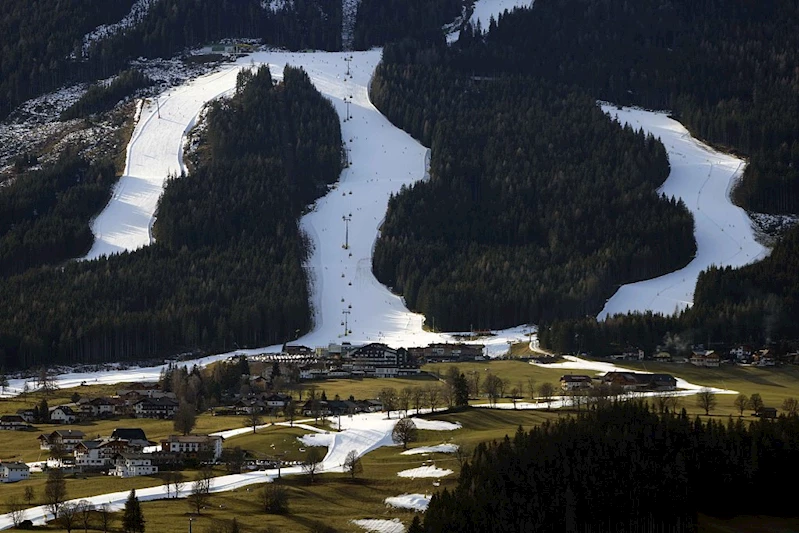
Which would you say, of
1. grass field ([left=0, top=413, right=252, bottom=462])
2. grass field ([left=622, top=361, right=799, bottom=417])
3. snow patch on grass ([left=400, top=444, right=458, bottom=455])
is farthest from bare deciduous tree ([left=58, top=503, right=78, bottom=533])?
grass field ([left=622, top=361, right=799, bottom=417])

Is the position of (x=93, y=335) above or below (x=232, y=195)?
below

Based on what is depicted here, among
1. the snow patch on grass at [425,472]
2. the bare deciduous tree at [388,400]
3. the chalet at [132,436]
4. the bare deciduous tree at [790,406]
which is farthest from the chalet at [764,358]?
the chalet at [132,436]

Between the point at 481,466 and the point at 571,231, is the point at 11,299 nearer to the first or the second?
the point at 571,231

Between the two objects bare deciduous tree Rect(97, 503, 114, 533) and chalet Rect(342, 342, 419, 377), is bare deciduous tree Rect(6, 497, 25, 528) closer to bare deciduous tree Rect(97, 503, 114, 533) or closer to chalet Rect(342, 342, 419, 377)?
bare deciduous tree Rect(97, 503, 114, 533)

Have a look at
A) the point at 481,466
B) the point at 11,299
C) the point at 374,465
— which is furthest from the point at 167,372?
the point at 481,466

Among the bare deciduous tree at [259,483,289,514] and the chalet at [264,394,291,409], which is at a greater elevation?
the bare deciduous tree at [259,483,289,514]

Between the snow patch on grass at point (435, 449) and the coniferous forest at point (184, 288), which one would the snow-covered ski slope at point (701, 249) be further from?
the snow patch on grass at point (435, 449)

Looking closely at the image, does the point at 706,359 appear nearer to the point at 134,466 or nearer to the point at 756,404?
the point at 756,404
